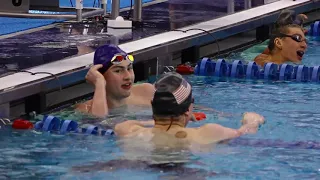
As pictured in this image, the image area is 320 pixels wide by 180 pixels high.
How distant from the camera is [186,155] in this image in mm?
5273

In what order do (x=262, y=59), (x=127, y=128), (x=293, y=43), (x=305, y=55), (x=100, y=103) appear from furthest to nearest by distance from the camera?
(x=305, y=55) < (x=262, y=59) < (x=293, y=43) < (x=100, y=103) < (x=127, y=128)

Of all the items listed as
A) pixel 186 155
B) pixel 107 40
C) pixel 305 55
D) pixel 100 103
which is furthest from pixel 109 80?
pixel 305 55

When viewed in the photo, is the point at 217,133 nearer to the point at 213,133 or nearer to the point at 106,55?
the point at 213,133

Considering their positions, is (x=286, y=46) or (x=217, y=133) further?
(x=286, y=46)

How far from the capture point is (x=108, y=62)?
22.1 ft

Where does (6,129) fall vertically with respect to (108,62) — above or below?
below

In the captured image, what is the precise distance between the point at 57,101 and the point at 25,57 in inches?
27.3

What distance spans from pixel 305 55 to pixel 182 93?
183 inches

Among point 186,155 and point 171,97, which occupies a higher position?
point 171,97

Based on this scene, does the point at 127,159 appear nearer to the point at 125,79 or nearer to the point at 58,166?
the point at 58,166

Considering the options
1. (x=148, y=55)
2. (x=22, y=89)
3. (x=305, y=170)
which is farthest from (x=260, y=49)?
(x=305, y=170)

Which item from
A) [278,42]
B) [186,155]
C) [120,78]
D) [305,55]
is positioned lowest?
[186,155]

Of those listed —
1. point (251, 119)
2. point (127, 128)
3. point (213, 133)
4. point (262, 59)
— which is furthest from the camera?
point (262, 59)

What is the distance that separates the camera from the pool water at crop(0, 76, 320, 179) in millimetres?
5031
